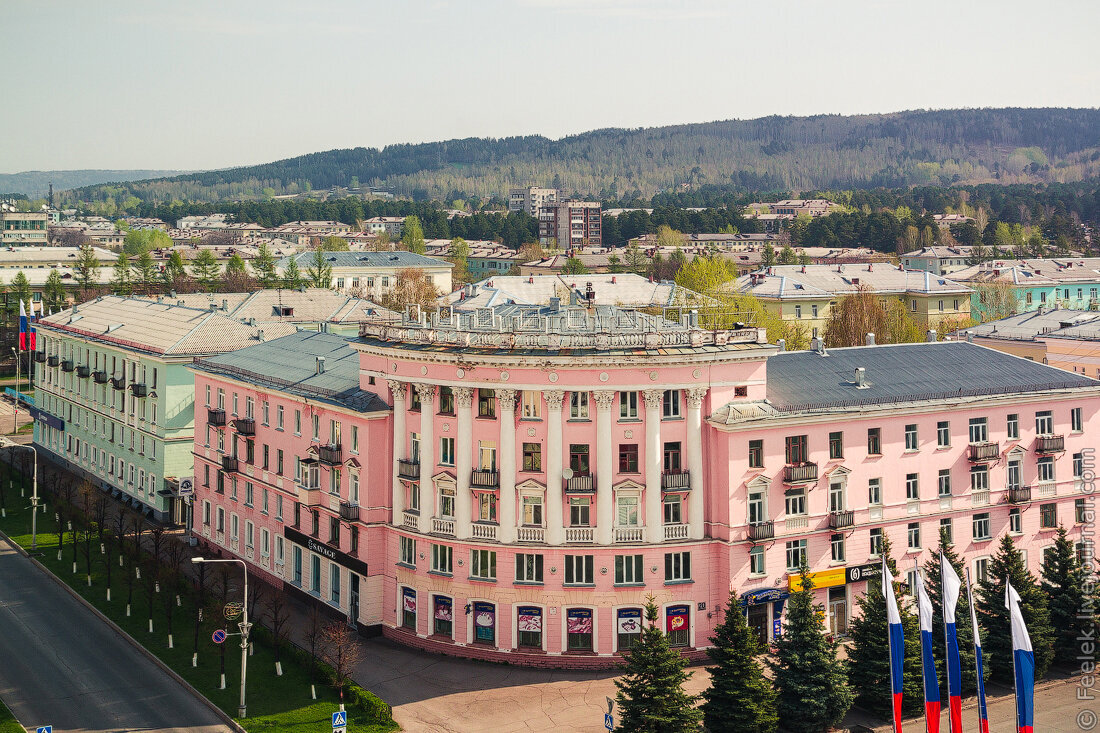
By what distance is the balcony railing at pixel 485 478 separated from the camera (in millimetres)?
54125

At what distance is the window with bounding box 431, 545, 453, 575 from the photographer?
55.6 m

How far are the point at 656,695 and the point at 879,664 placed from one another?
432 inches

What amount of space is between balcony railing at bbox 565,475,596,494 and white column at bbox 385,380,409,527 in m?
8.89

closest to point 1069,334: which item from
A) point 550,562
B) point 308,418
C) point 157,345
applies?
point 550,562

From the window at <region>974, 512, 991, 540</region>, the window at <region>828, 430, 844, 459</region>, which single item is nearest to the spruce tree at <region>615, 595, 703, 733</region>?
the window at <region>828, 430, 844, 459</region>

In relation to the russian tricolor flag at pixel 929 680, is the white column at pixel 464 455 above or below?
above

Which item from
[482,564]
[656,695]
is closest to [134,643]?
[482,564]

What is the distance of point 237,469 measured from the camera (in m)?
70.1

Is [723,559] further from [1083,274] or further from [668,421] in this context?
[1083,274]

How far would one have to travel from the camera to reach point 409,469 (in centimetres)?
5641

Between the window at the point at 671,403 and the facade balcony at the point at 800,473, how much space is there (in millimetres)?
5852

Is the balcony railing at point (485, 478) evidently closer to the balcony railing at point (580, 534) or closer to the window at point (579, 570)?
the balcony railing at point (580, 534)

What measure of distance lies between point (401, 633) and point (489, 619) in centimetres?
527

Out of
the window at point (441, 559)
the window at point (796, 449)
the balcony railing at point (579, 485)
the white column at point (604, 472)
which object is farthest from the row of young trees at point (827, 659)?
the window at point (441, 559)
